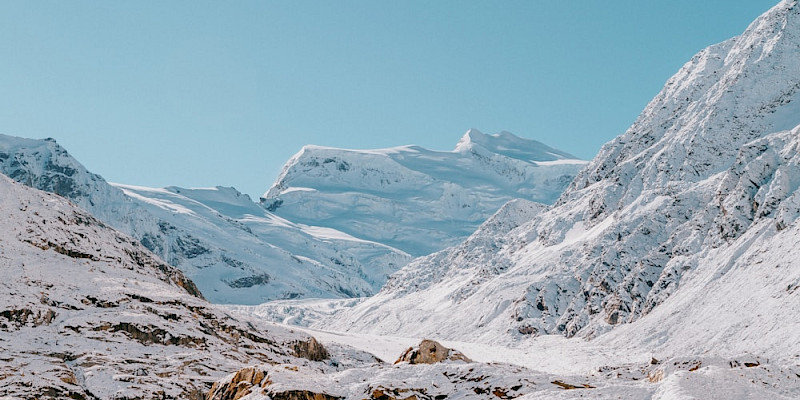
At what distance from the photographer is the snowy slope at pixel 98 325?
47.7m

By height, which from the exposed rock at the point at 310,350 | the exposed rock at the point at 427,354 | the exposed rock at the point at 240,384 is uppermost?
the exposed rock at the point at 427,354

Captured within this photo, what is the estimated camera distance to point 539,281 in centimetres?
19038

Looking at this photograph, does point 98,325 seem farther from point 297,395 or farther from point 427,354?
point 297,395

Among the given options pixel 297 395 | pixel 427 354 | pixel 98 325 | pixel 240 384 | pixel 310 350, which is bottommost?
pixel 310 350

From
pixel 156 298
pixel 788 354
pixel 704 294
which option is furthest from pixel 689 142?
pixel 156 298

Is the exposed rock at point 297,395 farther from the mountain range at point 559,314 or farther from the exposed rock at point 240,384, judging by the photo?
the exposed rock at point 240,384

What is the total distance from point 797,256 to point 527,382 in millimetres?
104838

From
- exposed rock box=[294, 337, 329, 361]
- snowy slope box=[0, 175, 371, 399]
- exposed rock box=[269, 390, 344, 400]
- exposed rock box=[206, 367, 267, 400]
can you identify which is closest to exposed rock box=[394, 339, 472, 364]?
exposed rock box=[206, 367, 267, 400]

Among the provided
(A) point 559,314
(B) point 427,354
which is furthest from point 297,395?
(A) point 559,314

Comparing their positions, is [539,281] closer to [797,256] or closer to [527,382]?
[797,256]

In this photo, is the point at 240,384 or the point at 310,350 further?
the point at 310,350

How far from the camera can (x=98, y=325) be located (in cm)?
5628

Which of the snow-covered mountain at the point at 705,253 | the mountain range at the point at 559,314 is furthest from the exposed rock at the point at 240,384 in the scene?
the snow-covered mountain at the point at 705,253

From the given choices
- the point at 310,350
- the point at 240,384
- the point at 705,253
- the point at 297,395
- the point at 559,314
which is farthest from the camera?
the point at 559,314
